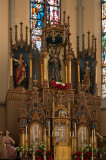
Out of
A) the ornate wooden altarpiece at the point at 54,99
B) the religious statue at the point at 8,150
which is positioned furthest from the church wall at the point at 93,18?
the religious statue at the point at 8,150

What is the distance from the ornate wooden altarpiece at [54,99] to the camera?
882 inches

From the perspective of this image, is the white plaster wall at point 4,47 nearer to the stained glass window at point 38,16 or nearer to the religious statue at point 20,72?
the religious statue at point 20,72

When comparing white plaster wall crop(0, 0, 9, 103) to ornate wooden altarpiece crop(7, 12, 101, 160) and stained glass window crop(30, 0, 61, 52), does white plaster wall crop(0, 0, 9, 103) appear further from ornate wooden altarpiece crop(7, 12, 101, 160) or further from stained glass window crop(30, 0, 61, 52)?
stained glass window crop(30, 0, 61, 52)

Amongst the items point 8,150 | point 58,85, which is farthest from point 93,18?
point 8,150

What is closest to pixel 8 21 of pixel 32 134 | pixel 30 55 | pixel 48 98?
pixel 30 55

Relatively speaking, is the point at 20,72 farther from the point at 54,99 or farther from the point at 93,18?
the point at 93,18

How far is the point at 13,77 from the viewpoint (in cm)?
2416

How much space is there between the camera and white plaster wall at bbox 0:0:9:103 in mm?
25609

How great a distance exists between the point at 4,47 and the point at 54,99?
15.8ft

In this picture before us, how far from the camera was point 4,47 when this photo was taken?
26.2 meters

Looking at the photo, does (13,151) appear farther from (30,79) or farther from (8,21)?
(8,21)

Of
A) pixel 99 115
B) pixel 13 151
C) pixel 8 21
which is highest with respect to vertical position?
pixel 8 21

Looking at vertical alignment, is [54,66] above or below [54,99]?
above

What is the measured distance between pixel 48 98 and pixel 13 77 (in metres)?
2.13
